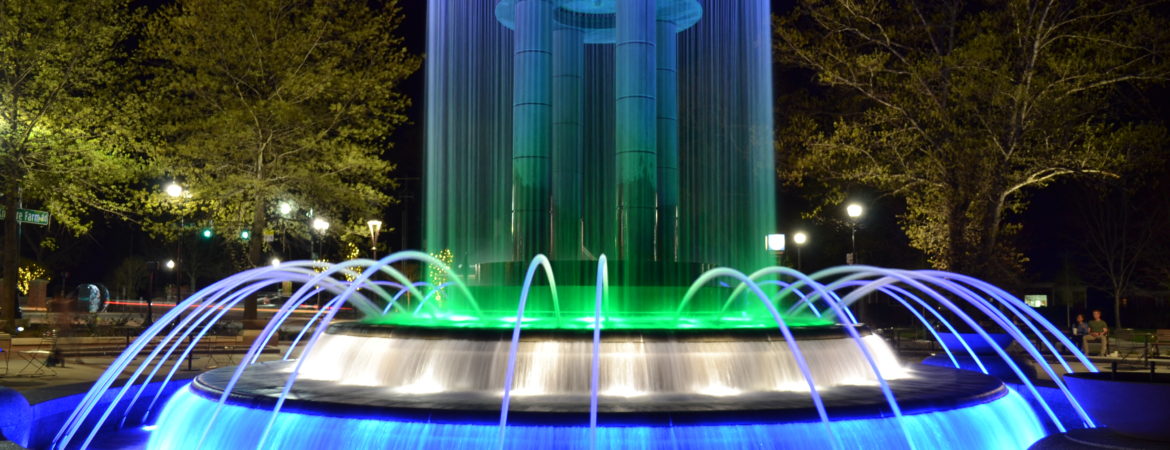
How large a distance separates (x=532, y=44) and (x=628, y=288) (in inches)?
178

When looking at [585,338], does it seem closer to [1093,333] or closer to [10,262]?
[1093,333]

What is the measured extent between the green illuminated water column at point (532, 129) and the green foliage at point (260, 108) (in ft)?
60.4

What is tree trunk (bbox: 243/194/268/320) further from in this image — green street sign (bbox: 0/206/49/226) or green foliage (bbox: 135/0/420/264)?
green street sign (bbox: 0/206/49/226)

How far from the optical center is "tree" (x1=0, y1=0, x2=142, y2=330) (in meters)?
29.6

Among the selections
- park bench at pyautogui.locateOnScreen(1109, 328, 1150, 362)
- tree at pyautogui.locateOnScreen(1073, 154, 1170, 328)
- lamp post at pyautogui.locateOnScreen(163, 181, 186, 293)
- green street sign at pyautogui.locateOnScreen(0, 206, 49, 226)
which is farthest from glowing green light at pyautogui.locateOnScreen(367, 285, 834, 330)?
tree at pyautogui.locateOnScreen(1073, 154, 1170, 328)

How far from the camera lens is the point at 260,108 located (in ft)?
104

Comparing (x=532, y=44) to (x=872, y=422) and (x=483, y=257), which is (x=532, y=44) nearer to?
(x=872, y=422)

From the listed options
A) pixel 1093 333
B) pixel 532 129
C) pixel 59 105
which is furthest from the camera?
pixel 59 105

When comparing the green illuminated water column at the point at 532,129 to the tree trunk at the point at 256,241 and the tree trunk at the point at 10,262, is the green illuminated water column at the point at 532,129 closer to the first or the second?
the tree trunk at the point at 256,241

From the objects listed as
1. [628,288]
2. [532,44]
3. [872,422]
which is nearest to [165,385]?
[628,288]

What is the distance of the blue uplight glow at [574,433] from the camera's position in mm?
7707

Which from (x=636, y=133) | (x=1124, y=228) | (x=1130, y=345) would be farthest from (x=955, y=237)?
(x=1124, y=228)

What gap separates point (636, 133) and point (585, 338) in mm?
6075

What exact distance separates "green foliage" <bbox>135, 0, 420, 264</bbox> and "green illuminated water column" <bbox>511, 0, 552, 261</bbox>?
18.4 metres
